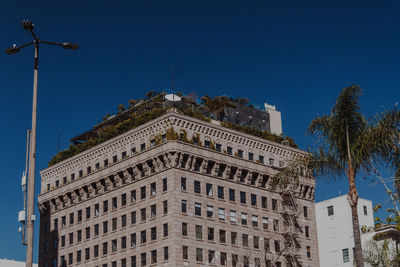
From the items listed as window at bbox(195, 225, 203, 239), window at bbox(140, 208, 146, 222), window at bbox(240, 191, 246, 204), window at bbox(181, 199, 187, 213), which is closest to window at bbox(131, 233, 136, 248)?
window at bbox(140, 208, 146, 222)

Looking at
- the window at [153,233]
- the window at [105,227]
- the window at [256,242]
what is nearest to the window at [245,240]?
the window at [256,242]

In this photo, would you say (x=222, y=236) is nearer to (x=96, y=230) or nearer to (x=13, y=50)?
(x=96, y=230)

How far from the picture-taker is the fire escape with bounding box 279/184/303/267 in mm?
108500

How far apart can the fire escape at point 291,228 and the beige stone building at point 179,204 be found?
0.15m

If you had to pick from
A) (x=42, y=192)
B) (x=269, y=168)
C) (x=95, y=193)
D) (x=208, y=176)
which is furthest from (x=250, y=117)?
(x=42, y=192)

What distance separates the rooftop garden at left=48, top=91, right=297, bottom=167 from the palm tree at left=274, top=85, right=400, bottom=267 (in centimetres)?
5866

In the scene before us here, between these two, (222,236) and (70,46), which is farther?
(222,236)

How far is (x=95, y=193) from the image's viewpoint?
111 metres

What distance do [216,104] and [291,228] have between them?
71.4 ft

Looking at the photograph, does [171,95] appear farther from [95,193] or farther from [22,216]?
[22,216]

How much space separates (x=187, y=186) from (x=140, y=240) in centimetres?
978

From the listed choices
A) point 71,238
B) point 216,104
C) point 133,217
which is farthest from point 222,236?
point 71,238

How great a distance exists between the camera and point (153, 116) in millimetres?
106375

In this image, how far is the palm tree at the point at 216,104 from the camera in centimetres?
11351
